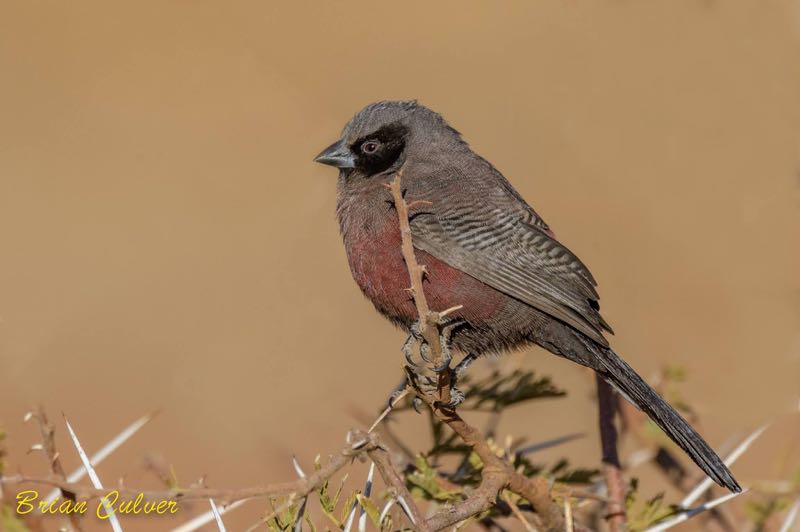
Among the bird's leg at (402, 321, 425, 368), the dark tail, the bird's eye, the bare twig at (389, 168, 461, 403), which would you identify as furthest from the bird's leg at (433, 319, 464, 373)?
the bird's eye

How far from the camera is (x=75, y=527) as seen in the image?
2.25 meters

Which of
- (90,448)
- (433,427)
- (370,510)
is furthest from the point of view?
(90,448)

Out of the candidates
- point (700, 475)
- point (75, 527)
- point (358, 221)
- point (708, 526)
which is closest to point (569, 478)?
point (708, 526)

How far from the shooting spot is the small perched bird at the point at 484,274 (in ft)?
14.5

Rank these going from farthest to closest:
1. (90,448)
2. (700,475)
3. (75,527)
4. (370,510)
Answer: (90,448), (700,475), (370,510), (75,527)

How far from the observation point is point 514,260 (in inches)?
181

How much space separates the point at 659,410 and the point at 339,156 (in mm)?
2022

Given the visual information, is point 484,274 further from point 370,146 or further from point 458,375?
point 370,146

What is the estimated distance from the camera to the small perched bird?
441 centimetres

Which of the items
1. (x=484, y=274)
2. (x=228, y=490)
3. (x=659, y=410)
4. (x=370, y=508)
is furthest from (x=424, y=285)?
(x=228, y=490)

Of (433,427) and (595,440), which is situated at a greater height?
(433,427)

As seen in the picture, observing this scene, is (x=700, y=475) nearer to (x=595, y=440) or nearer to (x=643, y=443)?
(x=643, y=443)

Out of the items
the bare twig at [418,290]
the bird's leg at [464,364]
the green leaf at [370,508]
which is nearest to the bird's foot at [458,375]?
the bird's leg at [464,364]

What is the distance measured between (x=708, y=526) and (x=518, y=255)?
1.49 meters
